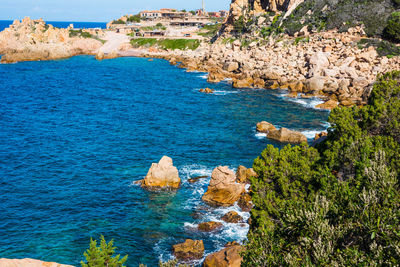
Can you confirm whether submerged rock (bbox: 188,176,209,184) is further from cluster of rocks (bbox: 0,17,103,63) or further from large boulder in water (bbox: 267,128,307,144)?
cluster of rocks (bbox: 0,17,103,63)

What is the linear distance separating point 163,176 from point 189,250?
42.6 ft

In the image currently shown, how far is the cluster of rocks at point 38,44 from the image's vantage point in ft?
503

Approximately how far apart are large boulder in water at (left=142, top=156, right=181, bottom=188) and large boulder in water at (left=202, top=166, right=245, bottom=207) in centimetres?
490

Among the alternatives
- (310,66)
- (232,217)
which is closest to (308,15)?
(310,66)

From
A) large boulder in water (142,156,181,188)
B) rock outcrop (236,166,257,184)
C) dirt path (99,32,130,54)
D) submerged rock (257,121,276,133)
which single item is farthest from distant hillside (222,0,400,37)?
large boulder in water (142,156,181,188)

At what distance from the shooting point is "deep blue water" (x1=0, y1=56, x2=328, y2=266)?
1256 inches

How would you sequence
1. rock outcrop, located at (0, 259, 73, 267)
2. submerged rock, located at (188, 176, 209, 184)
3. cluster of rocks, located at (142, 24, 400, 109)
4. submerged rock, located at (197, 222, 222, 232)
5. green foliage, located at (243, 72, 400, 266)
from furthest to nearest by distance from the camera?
cluster of rocks, located at (142, 24, 400, 109) → submerged rock, located at (188, 176, 209, 184) → submerged rock, located at (197, 222, 222, 232) → rock outcrop, located at (0, 259, 73, 267) → green foliage, located at (243, 72, 400, 266)

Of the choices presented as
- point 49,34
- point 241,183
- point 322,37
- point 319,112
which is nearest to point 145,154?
point 241,183

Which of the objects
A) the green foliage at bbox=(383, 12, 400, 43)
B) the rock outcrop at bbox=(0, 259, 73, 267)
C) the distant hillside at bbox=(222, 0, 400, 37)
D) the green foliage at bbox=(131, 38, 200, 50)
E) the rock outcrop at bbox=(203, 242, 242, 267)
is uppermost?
the distant hillside at bbox=(222, 0, 400, 37)

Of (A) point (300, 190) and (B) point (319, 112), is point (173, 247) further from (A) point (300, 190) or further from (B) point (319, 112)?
(B) point (319, 112)

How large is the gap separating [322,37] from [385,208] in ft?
309

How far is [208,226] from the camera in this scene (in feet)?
107

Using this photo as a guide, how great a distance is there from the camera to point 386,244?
549 inches

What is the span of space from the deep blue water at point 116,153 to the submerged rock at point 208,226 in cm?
70
